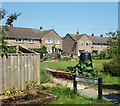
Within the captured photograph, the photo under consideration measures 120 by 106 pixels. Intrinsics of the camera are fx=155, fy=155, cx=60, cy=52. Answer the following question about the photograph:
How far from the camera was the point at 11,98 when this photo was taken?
527 centimetres

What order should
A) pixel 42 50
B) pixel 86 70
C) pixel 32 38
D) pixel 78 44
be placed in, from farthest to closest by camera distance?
pixel 78 44
pixel 32 38
pixel 42 50
pixel 86 70

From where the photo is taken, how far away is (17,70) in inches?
246

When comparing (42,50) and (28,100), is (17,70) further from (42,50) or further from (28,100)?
(42,50)

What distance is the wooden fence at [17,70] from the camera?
5.88 meters

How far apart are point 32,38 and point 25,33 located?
2.36 m

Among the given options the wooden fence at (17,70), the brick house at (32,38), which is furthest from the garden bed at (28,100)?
the brick house at (32,38)

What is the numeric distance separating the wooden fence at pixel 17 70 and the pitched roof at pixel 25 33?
30633 mm

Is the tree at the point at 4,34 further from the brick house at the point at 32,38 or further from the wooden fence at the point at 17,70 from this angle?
the brick house at the point at 32,38

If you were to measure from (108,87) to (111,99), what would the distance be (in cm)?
201

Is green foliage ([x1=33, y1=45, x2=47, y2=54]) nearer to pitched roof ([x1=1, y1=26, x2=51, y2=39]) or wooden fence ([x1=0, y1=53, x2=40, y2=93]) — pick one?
pitched roof ([x1=1, y1=26, x2=51, y2=39])

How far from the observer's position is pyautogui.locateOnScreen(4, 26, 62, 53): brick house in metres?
36.9

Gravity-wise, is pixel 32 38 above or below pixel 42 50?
above

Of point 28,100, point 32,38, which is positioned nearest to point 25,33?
point 32,38

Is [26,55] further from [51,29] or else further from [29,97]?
[51,29]
